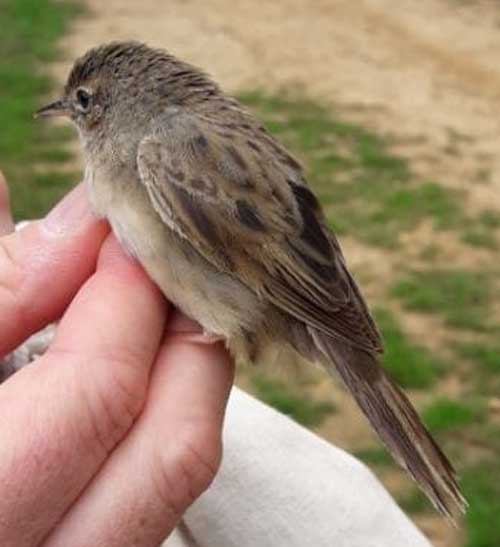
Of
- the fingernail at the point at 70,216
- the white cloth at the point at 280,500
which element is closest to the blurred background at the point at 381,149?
the white cloth at the point at 280,500

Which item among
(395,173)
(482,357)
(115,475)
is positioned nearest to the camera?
(115,475)

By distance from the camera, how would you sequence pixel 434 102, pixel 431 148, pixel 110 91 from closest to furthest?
pixel 110 91, pixel 431 148, pixel 434 102

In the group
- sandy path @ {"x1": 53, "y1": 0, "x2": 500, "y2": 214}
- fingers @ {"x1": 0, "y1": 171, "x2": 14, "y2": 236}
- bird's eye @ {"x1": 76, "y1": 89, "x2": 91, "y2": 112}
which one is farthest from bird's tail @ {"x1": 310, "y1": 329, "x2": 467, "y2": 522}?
sandy path @ {"x1": 53, "y1": 0, "x2": 500, "y2": 214}

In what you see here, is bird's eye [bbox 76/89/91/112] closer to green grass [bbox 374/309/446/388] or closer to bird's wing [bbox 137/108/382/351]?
bird's wing [bbox 137/108/382/351]

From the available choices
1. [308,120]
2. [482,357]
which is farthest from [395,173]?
[482,357]

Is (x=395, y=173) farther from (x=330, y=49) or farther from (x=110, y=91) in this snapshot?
(x=110, y=91)

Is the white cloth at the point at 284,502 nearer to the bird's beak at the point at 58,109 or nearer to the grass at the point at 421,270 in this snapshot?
the bird's beak at the point at 58,109
